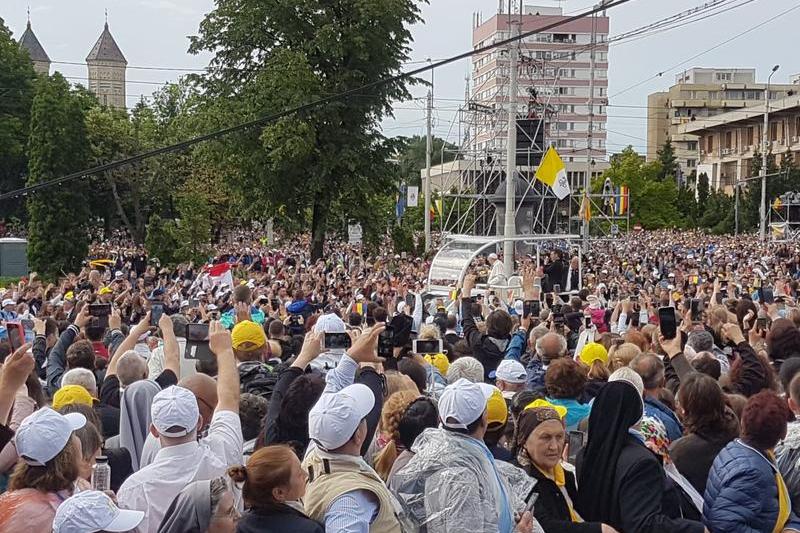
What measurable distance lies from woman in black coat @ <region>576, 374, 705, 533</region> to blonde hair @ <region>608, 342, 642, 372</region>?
220cm

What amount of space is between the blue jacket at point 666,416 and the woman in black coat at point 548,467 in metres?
1.17

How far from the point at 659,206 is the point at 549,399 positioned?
257 ft

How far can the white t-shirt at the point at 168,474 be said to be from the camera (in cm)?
445

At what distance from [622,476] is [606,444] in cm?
16

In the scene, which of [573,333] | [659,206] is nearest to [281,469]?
[573,333]

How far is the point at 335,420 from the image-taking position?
411cm

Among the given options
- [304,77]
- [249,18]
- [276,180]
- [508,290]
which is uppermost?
[249,18]

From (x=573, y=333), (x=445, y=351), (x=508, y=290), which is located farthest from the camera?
(x=508, y=290)

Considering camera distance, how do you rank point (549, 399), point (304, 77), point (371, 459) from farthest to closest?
point (304, 77)
point (549, 399)
point (371, 459)

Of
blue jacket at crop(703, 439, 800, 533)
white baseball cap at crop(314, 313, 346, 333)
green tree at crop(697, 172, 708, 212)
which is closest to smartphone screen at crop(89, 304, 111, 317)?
white baseball cap at crop(314, 313, 346, 333)

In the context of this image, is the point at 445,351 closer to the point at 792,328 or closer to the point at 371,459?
the point at 792,328

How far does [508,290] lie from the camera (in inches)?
842

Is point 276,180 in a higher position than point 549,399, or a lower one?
higher

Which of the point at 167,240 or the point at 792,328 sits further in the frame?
the point at 167,240
